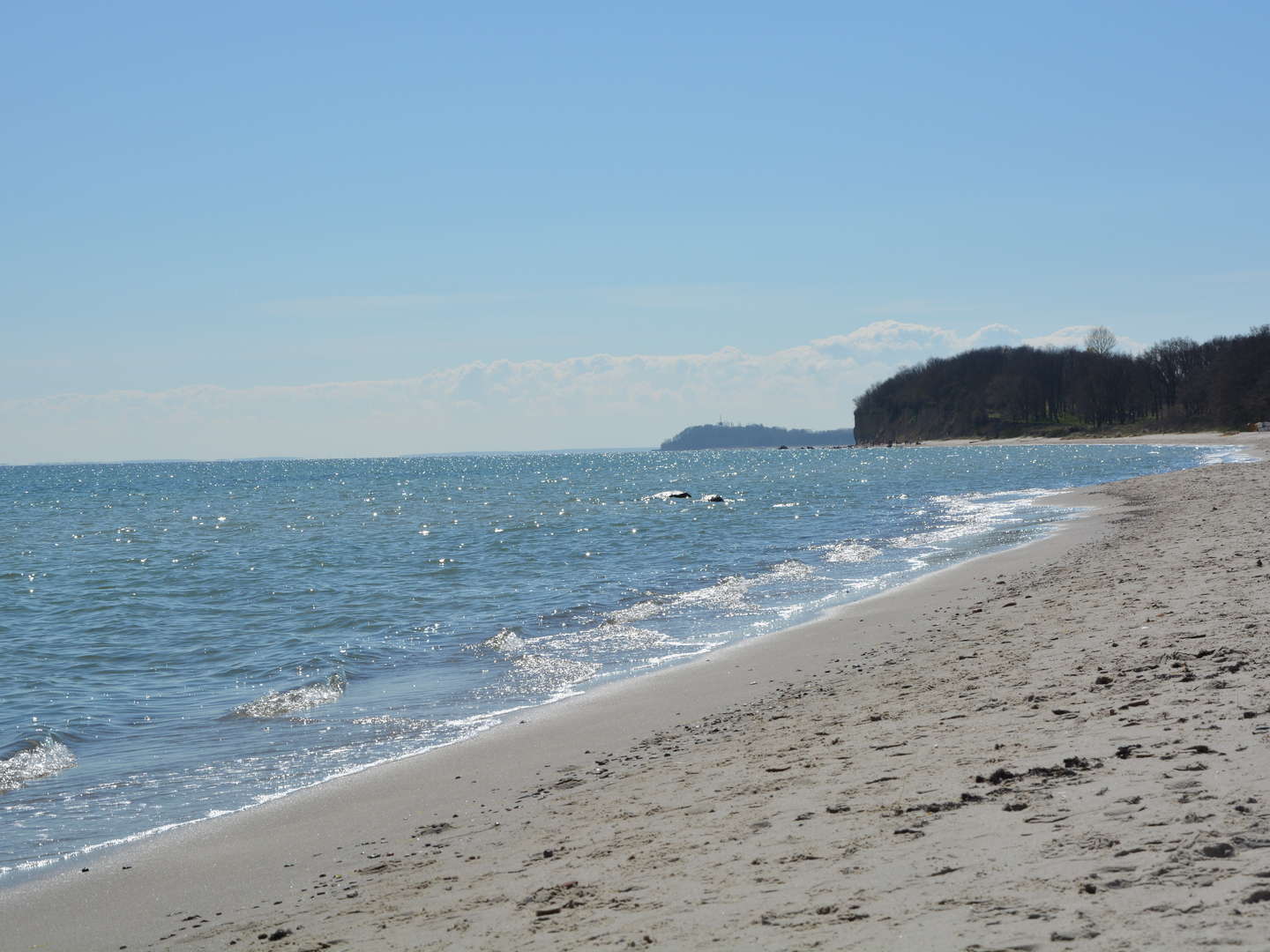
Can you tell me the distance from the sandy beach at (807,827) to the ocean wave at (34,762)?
2.88 m

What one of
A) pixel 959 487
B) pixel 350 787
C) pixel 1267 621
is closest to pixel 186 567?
pixel 350 787

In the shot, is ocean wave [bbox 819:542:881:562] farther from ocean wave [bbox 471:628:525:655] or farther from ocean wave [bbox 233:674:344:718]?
ocean wave [bbox 233:674:344:718]

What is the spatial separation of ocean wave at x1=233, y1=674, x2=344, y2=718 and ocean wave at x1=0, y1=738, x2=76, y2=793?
203cm

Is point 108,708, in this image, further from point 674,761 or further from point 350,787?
point 674,761

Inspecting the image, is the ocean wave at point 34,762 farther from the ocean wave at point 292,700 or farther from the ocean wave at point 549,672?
the ocean wave at point 549,672

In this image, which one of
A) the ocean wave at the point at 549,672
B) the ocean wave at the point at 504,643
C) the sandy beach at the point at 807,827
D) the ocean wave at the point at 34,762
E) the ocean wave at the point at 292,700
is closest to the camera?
the sandy beach at the point at 807,827

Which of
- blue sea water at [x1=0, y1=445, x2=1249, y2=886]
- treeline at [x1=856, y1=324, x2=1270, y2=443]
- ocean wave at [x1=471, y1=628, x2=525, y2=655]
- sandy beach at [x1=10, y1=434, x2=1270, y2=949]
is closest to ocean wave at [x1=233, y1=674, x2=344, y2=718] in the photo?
blue sea water at [x1=0, y1=445, x2=1249, y2=886]

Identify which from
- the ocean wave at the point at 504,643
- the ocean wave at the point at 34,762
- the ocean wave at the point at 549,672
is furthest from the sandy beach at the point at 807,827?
the ocean wave at the point at 504,643

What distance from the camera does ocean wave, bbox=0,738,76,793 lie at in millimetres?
10039

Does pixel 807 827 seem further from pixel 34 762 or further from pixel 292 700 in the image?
pixel 292 700

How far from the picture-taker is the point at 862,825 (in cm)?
583

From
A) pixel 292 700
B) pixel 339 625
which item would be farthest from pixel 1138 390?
pixel 292 700

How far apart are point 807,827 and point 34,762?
8.44 m

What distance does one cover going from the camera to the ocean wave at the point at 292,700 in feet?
41.1
